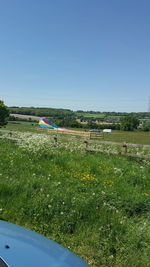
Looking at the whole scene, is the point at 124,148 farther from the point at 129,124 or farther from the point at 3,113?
the point at 129,124

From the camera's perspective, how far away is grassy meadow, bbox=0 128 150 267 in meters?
4.65

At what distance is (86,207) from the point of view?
5898 millimetres

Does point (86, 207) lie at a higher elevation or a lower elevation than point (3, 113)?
lower

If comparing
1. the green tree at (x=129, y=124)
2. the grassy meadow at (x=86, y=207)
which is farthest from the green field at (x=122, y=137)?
the grassy meadow at (x=86, y=207)

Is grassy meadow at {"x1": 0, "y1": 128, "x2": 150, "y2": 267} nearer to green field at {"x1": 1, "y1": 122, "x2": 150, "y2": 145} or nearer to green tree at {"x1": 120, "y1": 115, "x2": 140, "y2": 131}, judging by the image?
green field at {"x1": 1, "y1": 122, "x2": 150, "y2": 145}

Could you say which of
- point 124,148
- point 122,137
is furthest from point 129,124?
point 124,148

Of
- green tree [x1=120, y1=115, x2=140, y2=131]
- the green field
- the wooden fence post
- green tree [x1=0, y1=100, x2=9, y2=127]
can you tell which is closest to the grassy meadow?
the wooden fence post

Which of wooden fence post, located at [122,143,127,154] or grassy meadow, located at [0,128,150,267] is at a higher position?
wooden fence post, located at [122,143,127,154]

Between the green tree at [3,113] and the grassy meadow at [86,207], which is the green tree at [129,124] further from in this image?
the grassy meadow at [86,207]

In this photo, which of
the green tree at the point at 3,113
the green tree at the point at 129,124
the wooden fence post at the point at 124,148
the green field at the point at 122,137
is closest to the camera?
the wooden fence post at the point at 124,148

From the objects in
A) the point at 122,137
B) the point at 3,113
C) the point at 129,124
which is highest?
the point at 3,113

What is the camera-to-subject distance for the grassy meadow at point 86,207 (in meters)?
4.65

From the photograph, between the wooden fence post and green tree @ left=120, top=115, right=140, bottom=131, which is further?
green tree @ left=120, top=115, right=140, bottom=131

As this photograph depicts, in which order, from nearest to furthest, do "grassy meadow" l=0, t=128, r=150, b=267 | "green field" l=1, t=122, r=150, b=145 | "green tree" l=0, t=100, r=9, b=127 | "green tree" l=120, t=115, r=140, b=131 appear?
1. "grassy meadow" l=0, t=128, r=150, b=267
2. "green field" l=1, t=122, r=150, b=145
3. "green tree" l=0, t=100, r=9, b=127
4. "green tree" l=120, t=115, r=140, b=131
